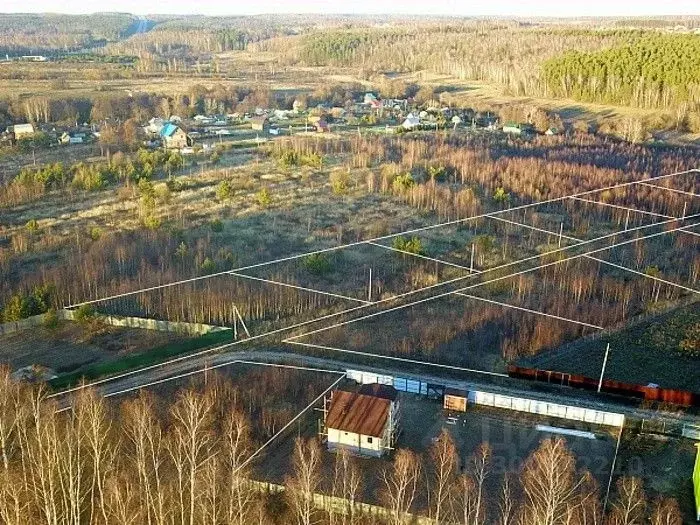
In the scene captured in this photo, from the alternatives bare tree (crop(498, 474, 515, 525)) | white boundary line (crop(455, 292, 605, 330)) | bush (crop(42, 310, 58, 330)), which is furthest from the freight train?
bush (crop(42, 310, 58, 330))

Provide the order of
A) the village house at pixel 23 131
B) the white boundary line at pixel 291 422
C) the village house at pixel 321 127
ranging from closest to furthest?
the white boundary line at pixel 291 422 < the village house at pixel 23 131 < the village house at pixel 321 127

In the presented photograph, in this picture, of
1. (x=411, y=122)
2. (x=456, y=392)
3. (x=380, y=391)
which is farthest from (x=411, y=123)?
(x=380, y=391)

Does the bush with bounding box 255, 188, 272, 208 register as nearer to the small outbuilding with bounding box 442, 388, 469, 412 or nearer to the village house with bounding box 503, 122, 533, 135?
the small outbuilding with bounding box 442, 388, 469, 412

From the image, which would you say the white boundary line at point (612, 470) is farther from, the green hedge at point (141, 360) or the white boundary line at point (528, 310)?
the green hedge at point (141, 360)

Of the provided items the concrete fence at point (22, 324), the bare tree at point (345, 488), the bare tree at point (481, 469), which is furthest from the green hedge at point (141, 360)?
the bare tree at point (481, 469)

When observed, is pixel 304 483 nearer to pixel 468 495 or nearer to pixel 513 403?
pixel 468 495

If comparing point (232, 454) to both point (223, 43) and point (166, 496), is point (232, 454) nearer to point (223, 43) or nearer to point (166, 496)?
point (166, 496)

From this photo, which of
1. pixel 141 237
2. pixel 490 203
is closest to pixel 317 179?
pixel 490 203
